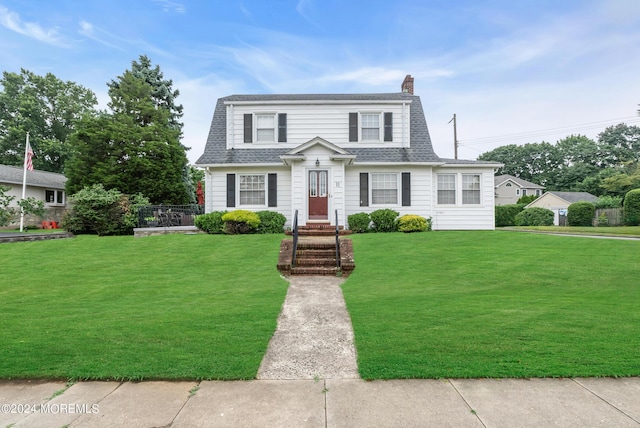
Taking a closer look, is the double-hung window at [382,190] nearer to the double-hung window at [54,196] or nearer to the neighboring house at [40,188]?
the neighboring house at [40,188]

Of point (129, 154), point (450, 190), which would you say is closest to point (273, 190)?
point (450, 190)

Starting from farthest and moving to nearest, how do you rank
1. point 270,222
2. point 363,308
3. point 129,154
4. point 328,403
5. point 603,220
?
point 603,220 < point 129,154 < point 270,222 < point 363,308 < point 328,403

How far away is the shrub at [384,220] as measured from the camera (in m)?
14.0

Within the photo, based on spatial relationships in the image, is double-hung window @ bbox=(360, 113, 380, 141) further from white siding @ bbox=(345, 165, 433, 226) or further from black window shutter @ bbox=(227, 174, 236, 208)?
black window shutter @ bbox=(227, 174, 236, 208)

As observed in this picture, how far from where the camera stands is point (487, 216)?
15.6 meters

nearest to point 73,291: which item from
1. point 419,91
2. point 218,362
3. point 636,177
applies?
point 218,362

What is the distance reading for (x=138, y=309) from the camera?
5.82 metres

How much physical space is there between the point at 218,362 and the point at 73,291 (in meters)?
5.47

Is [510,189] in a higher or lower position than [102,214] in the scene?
higher

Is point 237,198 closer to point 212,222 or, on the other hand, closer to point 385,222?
point 212,222


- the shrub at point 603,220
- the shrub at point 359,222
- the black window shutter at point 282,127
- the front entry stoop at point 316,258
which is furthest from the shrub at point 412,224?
the shrub at point 603,220

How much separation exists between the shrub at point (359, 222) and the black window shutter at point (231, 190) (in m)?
5.68

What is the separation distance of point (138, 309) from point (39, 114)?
39.6m

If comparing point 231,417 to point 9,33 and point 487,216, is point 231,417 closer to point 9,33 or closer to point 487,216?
point 487,216
